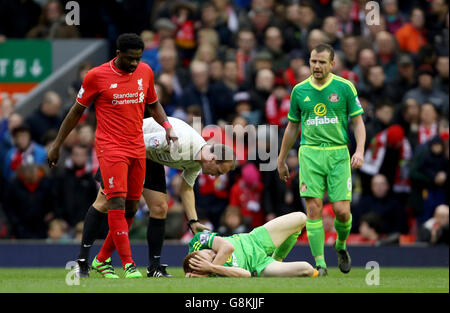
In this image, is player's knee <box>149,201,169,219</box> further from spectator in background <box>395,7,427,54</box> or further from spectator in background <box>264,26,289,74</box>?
spectator in background <box>395,7,427,54</box>

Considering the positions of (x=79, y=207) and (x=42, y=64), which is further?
(x=42, y=64)

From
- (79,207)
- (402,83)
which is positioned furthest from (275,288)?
(402,83)

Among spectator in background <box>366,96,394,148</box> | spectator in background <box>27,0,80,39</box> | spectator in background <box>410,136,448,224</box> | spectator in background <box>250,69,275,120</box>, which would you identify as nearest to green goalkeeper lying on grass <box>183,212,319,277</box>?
spectator in background <box>410,136,448,224</box>

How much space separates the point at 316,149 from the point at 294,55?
252 inches

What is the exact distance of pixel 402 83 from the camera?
16703 millimetres

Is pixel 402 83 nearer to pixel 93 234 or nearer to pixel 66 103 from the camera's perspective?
pixel 66 103

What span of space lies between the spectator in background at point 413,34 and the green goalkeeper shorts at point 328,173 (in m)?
6.98

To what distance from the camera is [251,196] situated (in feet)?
51.1

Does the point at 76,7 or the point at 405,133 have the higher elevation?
the point at 76,7

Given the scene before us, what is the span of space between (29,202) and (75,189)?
0.76 metres

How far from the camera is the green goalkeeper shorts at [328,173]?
11039 mm

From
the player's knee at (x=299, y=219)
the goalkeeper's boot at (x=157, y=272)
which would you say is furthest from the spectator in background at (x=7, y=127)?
the player's knee at (x=299, y=219)

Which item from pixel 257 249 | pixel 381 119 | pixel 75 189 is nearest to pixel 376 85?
pixel 381 119

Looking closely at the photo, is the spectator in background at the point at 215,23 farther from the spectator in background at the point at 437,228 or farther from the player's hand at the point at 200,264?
the player's hand at the point at 200,264
